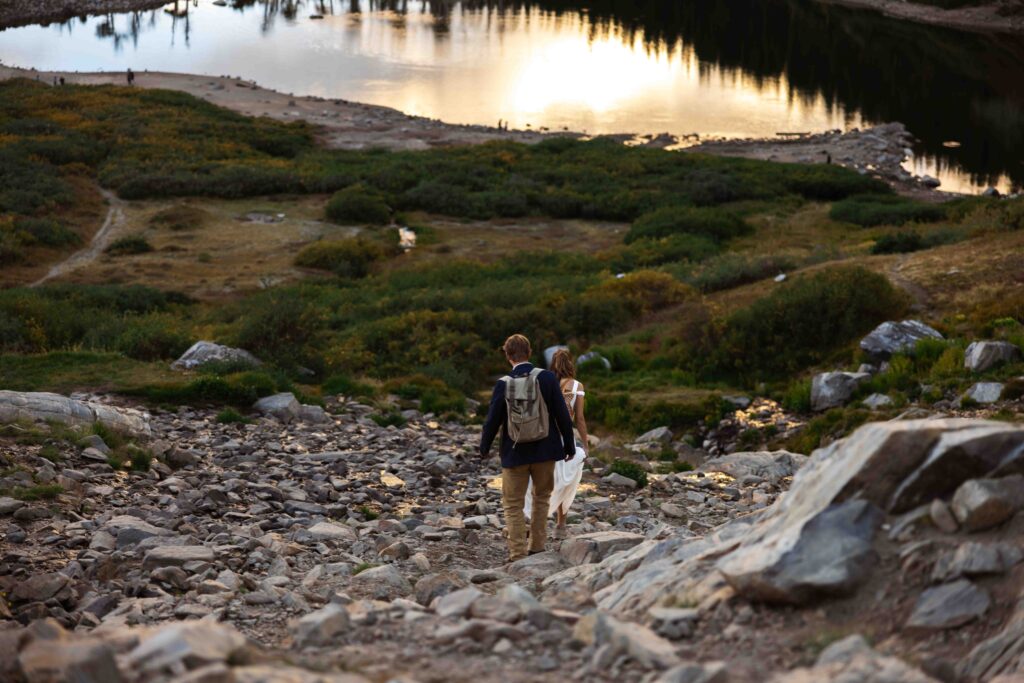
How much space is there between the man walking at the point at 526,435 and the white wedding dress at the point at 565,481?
11cm

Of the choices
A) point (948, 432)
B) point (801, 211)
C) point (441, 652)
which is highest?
point (948, 432)

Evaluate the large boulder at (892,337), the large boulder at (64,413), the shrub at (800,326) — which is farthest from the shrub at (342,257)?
the large boulder at (64,413)

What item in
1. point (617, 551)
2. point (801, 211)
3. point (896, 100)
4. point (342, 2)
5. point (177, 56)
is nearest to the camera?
point (617, 551)

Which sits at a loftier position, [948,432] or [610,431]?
[948,432]

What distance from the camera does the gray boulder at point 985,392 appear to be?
57.0 ft

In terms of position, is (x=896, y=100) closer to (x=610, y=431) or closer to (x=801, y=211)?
(x=801, y=211)

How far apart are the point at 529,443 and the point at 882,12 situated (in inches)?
4577

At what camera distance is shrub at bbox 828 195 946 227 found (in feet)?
146

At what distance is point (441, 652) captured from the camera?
7.04 metres

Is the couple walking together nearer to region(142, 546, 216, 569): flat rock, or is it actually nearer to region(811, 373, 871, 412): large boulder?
region(142, 546, 216, 569): flat rock

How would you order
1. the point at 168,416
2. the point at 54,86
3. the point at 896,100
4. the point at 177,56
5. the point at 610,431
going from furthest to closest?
the point at 177,56, the point at 896,100, the point at 54,86, the point at 610,431, the point at 168,416

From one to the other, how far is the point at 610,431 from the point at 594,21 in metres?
102

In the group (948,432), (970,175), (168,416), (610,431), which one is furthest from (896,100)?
(948,432)

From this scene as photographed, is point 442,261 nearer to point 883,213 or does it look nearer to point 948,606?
point 883,213
